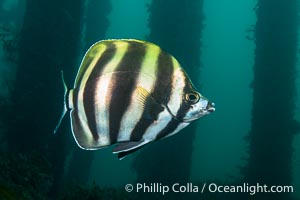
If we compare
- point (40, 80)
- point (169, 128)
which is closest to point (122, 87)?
point (169, 128)

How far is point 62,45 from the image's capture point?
8.99 m

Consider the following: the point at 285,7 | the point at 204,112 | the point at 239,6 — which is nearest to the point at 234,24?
the point at 239,6

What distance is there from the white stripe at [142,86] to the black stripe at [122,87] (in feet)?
0.06

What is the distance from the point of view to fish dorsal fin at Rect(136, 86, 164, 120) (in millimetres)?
1434

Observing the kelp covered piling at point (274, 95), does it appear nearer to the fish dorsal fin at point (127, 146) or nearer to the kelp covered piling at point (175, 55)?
the kelp covered piling at point (175, 55)

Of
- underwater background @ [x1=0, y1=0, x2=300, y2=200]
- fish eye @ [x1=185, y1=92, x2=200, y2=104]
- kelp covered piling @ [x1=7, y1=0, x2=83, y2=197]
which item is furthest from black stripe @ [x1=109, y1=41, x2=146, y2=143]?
kelp covered piling @ [x1=7, y1=0, x2=83, y2=197]

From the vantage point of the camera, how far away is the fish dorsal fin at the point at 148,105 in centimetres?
143

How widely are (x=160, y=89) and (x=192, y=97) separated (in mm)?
147

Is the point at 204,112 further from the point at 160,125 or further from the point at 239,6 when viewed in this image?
the point at 239,6

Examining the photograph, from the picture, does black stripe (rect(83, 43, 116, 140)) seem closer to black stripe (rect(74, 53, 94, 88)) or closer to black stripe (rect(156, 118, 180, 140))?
black stripe (rect(74, 53, 94, 88))

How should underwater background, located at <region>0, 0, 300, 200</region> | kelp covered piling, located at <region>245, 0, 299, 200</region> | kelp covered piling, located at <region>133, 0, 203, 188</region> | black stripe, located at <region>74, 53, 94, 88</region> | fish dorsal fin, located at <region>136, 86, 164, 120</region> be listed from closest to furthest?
fish dorsal fin, located at <region>136, 86, 164, 120</region>, black stripe, located at <region>74, 53, 94, 88</region>, underwater background, located at <region>0, 0, 300, 200</region>, kelp covered piling, located at <region>245, 0, 299, 200</region>, kelp covered piling, located at <region>133, 0, 203, 188</region>

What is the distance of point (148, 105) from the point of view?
1436 mm

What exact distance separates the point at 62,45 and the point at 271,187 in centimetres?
702

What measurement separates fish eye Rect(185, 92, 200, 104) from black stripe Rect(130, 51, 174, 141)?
0.27ft
